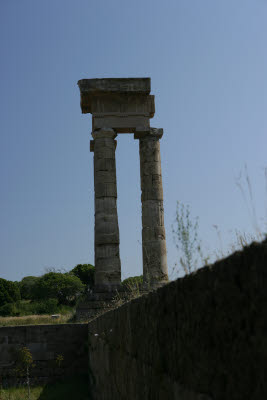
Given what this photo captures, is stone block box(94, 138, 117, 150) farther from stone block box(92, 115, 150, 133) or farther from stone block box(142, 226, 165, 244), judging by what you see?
stone block box(142, 226, 165, 244)

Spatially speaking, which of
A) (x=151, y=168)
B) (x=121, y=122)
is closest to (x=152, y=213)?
(x=151, y=168)

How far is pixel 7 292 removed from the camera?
50469mm

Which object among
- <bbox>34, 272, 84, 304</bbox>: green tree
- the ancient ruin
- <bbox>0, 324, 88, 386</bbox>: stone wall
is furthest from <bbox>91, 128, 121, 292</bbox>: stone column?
<bbox>34, 272, 84, 304</bbox>: green tree

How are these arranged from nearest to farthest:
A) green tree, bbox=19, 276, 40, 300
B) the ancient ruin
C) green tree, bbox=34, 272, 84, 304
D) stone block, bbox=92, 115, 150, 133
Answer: the ancient ruin < stone block, bbox=92, 115, 150, 133 < green tree, bbox=34, 272, 84, 304 < green tree, bbox=19, 276, 40, 300

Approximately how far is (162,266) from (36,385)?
8.95 metres

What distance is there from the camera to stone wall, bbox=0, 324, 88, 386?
11266 millimetres

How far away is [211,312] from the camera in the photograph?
206cm

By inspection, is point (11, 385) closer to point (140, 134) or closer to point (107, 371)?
point (107, 371)

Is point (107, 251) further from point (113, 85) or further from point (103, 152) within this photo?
point (113, 85)

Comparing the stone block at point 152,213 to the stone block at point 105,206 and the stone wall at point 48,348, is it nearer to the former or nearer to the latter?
the stone block at point 105,206

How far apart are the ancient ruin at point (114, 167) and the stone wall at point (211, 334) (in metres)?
15.5

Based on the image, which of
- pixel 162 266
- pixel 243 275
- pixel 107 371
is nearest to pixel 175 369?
pixel 243 275

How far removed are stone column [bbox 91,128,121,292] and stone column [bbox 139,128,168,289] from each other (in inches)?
44.2

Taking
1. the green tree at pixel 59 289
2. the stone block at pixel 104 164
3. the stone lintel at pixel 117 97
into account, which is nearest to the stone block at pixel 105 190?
the stone block at pixel 104 164
